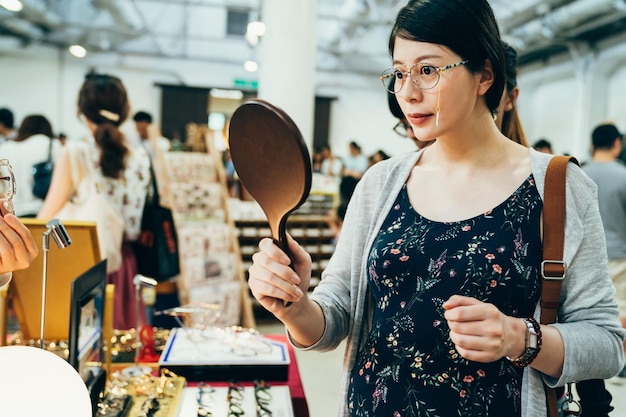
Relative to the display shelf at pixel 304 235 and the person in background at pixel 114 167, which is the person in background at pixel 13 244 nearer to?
the person in background at pixel 114 167

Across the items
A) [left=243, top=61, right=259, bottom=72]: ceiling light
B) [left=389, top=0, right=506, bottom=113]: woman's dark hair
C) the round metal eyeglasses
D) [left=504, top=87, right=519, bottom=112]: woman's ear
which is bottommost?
the round metal eyeglasses

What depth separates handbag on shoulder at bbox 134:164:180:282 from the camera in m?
2.48

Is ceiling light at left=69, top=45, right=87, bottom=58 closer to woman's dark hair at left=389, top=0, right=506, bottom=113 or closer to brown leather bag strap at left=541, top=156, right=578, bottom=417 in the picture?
woman's dark hair at left=389, top=0, right=506, bottom=113

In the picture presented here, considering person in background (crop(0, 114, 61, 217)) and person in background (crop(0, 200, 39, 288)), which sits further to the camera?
person in background (crop(0, 114, 61, 217))

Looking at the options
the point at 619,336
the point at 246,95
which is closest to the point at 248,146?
the point at 619,336

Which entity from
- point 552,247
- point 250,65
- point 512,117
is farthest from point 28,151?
point 250,65

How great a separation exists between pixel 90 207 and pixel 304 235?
287cm

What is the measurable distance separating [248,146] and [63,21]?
1225 centimetres

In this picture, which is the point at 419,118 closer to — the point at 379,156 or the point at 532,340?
the point at 532,340

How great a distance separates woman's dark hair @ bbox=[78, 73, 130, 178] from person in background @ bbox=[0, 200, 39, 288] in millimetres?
1509

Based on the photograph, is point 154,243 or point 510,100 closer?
point 510,100

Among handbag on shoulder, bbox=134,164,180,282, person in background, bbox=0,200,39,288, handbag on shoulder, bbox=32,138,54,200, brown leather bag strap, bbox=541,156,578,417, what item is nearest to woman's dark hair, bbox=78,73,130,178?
handbag on shoulder, bbox=134,164,180,282

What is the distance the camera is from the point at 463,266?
864 mm

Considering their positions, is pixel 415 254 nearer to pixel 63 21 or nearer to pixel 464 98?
pixel 464 98
